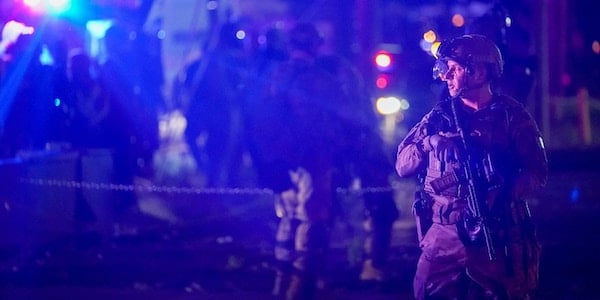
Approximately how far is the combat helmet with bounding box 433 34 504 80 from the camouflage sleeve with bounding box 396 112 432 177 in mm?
317

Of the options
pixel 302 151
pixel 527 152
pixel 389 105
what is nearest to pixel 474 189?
pixel 527 152

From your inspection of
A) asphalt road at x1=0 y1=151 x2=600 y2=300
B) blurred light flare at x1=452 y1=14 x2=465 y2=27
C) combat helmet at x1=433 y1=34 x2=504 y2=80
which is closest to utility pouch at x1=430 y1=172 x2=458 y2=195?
combat helmet at x1=433 y1=34 x2=504 y2=80

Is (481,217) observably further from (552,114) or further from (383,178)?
(552,114)

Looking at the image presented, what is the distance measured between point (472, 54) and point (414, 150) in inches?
22.3

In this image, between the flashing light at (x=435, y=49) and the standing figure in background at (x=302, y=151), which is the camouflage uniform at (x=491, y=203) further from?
the standing figure in background at (x=302, y=151)

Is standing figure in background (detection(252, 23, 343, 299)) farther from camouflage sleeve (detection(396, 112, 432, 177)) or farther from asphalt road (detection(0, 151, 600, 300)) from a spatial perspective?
camouflage sleeve (detection(396, 112, 432, 177))

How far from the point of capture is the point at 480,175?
4.56 m

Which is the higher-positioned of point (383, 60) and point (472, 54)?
point (383, 60)

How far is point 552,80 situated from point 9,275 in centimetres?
977

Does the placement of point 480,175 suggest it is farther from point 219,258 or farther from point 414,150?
point 219,258

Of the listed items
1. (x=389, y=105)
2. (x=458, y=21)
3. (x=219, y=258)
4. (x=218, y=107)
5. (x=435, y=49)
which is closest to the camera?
(x=435, y=49)

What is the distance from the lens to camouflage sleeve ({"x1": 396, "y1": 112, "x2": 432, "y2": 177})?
475 cm

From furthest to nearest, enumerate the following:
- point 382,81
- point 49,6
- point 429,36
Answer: point 429,36, point 382,81, point 49,6

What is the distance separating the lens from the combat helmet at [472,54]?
4609 millimetres
